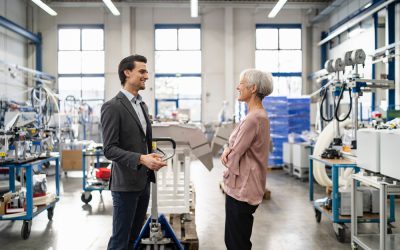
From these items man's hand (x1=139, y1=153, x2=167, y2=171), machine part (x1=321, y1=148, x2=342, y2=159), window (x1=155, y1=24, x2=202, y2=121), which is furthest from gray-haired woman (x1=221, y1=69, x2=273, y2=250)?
window (x1=155, y1=24, x2=202, y2=121)

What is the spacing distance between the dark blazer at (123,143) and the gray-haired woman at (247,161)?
49cm

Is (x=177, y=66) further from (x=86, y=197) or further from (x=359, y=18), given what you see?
(x=86, y=197)

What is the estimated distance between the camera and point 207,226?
154 inches

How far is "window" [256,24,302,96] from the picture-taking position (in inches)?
476

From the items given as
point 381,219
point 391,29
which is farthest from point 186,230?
point 391,29

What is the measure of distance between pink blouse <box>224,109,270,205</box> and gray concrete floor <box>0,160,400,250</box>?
148cm

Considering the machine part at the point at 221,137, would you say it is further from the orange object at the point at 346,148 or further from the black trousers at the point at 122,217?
the black trousers at the point at 122,217

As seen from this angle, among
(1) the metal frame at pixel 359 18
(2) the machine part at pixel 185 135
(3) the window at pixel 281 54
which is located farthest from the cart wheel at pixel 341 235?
(3) the window at pixel 281 54

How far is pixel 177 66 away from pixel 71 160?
573 centimetres

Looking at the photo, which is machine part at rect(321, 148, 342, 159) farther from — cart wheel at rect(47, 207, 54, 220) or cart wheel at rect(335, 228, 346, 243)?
cart wheel at rect(47, 207, 54, 220)

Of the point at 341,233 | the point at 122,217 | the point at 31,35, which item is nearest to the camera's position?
the point at 122,217

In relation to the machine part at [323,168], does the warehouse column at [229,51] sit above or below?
above

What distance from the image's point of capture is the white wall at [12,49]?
32.0 feet

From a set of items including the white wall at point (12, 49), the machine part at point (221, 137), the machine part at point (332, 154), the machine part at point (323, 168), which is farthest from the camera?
the white wall at point (12, 49)
